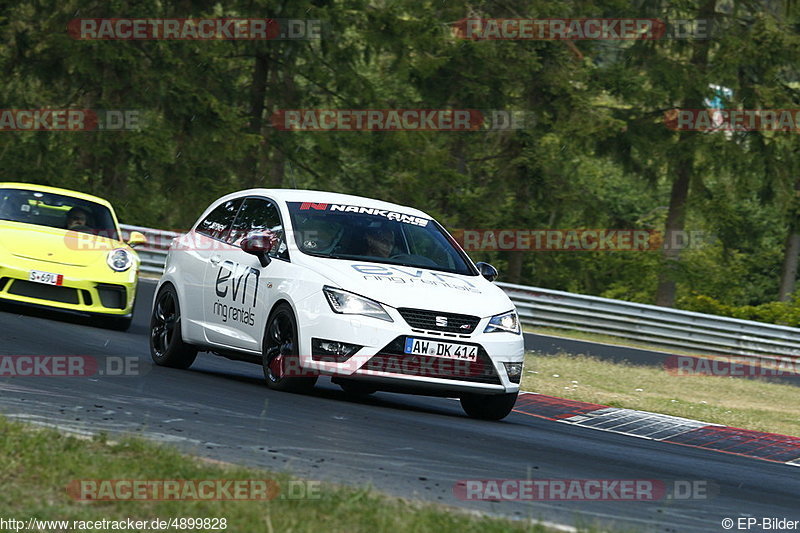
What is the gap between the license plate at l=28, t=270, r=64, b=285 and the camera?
1385 cm

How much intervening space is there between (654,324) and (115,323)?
12344 millimetres

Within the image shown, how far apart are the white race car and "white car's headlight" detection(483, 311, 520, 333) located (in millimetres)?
11

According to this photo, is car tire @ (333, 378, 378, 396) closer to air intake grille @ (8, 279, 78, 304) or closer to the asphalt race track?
the asphalt race track

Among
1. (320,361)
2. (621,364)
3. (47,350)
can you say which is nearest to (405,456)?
(320,361)

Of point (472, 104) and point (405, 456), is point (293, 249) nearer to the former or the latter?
point (405, 456)

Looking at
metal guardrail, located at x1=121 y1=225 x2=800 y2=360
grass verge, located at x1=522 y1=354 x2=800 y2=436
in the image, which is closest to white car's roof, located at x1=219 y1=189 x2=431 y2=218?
grass verge, located at x1=522 y1=354 x2=800 y2=436

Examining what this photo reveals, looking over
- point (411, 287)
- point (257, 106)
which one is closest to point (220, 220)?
point (411, 287)

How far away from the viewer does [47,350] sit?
11539 millimetres

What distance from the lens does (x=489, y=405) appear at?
33.9 ft

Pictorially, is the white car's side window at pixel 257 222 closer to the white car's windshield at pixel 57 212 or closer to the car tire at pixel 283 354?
the car tire at pixel 283 354

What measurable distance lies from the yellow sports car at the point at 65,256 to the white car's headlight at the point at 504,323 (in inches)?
232

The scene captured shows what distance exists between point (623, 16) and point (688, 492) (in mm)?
28210

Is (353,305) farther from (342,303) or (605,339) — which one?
(605,339)

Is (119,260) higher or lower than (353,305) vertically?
lower
